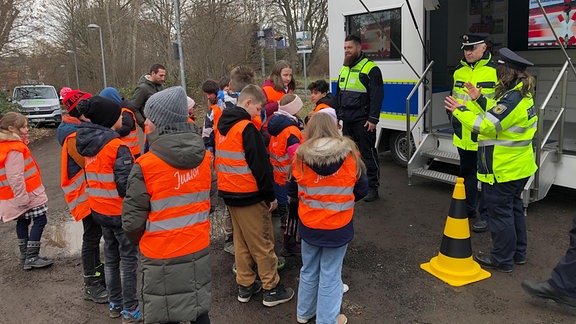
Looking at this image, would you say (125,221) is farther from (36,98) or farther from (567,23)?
(36,98)

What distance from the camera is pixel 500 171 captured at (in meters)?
3.86

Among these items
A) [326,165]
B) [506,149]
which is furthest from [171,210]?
[506,149]

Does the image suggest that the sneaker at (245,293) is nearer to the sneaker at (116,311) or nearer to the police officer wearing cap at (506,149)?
the sneaker at (116,311)

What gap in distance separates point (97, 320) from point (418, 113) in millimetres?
4887

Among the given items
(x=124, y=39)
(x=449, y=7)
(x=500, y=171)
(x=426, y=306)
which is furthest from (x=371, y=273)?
(x=124, y=39)

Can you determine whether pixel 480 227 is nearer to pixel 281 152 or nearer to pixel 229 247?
pixel 281 152

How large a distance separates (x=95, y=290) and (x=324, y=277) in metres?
2.03

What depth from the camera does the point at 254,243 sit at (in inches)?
139

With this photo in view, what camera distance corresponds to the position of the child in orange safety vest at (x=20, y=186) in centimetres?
423

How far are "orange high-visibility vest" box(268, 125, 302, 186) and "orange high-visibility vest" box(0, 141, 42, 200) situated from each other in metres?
2.31

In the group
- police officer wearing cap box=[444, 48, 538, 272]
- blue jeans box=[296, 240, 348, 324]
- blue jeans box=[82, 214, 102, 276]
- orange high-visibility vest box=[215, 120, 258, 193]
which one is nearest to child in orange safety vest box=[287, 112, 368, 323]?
blue jeans box=[296, 240, 348, 324]

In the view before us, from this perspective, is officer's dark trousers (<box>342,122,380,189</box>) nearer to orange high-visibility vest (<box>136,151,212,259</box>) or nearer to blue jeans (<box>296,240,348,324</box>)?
blue jeans (<box>296,240,348,324</box>)

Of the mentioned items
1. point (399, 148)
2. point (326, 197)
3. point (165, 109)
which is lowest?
point (399, 148)

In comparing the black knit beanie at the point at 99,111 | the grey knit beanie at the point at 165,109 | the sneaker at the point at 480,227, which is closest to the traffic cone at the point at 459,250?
the sneaker at the point at 480,227
